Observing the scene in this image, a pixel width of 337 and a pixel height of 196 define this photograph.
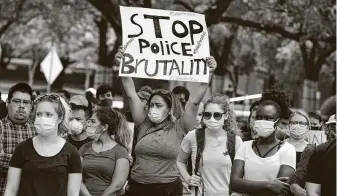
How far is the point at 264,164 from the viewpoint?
6.86 meters

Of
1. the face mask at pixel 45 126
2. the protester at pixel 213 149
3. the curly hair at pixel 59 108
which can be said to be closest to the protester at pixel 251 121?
the protester at pixel 213 149

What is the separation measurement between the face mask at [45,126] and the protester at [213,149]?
175 cm

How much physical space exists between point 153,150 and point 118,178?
47 cm

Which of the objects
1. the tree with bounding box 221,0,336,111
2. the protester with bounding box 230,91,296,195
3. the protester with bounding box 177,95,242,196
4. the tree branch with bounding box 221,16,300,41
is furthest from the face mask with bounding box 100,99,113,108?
the tree branch with bounding box 221,16,300,41

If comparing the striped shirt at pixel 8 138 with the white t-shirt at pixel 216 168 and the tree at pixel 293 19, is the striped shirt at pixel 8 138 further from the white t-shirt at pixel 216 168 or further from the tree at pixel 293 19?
the tree at pixel 293 19

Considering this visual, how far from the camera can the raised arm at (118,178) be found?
24.5 feet

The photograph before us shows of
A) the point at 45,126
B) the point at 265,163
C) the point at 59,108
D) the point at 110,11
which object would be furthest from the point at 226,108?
the point at 110,11

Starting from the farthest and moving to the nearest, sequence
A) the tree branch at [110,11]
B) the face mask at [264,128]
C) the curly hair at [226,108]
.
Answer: the tree branch at [110,11] < the curly hair at [226,108] < the face mask at [264,128]

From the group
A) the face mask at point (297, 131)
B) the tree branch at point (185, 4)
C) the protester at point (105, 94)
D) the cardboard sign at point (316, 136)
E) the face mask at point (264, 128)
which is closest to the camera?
the face mask at point (264, 128)

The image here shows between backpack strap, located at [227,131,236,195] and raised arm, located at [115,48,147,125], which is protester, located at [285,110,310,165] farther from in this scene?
raised arm, located at [115,48,147,125]

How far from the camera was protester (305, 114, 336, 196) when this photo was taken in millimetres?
5578

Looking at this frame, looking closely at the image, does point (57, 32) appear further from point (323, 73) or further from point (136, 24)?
point (136, 24)

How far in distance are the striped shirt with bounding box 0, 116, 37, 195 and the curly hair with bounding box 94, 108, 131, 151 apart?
0.68 m

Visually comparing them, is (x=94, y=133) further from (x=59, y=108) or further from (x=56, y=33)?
(x=56, y=33)
